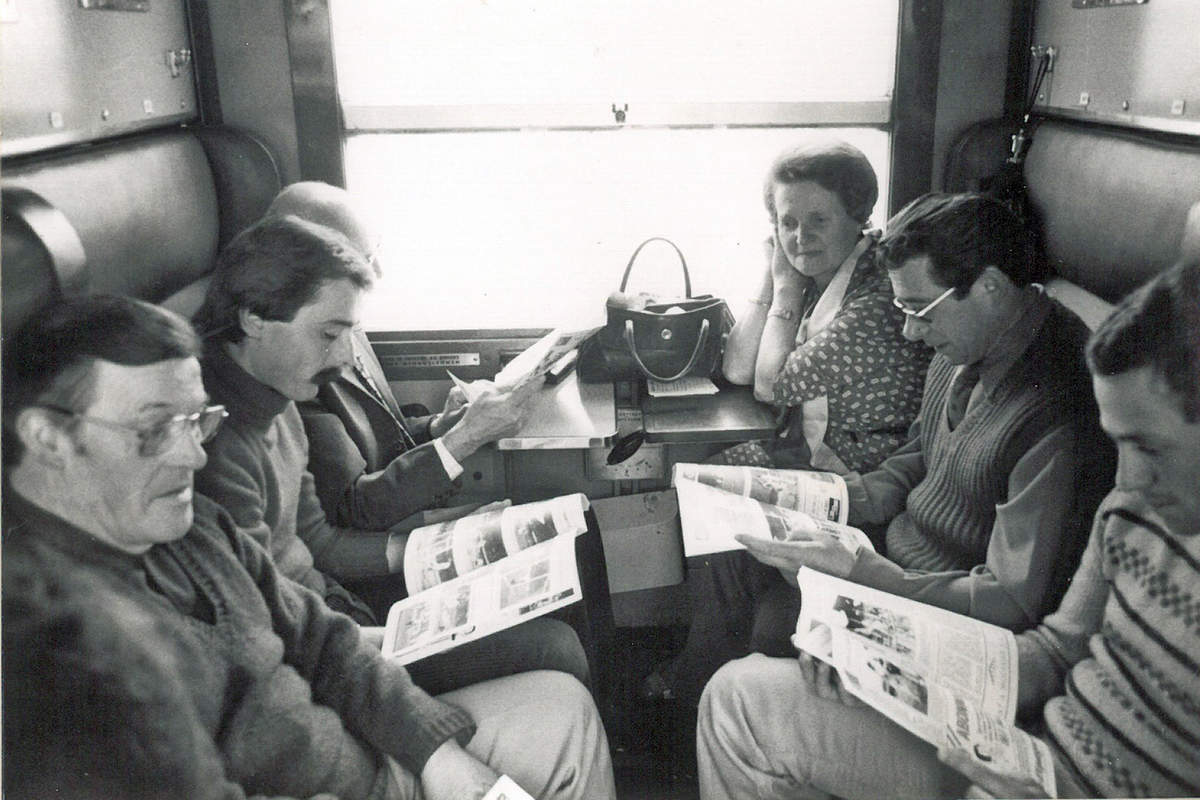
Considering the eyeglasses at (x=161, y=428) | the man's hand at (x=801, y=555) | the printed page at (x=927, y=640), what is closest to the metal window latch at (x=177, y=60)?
the eyeglasses at (x=161, y=428)

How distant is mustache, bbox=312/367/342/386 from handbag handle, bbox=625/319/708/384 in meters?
0.84

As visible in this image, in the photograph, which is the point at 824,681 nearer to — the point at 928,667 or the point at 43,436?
the point at 928,667

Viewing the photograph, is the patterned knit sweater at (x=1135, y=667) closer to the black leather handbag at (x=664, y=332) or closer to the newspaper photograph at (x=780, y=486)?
the newspaper photograph at (x=780, y=486)

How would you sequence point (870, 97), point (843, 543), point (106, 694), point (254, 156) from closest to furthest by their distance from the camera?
point (106, 694)
point (843, 543)
point (254, 156)
point (870, 97)

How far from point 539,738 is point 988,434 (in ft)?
2.93

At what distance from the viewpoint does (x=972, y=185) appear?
2.04 metres

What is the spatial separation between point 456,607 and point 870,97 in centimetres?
148

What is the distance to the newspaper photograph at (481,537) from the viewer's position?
5.53ft

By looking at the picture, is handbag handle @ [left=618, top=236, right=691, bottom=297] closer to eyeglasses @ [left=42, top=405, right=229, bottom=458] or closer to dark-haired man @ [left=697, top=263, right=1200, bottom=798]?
dark-haired man @ [left=697, top=263, right=1200, bottom=798]

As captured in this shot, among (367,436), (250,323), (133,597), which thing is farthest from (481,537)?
(133,597)

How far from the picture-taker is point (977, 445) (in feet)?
5.35

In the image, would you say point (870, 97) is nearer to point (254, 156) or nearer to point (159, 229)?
point (254, 156)

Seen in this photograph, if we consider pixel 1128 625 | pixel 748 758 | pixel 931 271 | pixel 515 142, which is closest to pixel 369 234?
pixel 515 142

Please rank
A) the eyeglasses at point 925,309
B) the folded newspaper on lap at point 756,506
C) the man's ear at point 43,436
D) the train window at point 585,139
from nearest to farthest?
the man's ear at point 43,436 → the eyeglasses at point 925,309 → the folded newspaper on lap at point 756,506 → the train window at point 585,139
